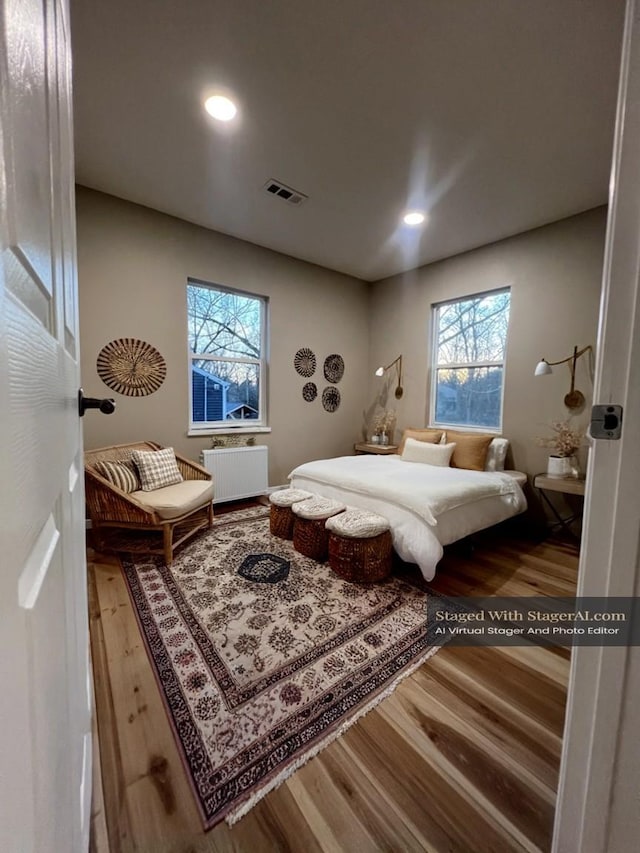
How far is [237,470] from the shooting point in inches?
143

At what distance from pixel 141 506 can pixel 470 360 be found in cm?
358

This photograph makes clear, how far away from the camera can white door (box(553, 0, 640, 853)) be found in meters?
0.58

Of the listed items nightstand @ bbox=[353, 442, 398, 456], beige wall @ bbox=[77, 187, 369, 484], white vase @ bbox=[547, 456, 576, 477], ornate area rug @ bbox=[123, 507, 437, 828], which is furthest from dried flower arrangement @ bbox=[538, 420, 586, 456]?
beige wall @ bbox=[77, 187, 369, 484]

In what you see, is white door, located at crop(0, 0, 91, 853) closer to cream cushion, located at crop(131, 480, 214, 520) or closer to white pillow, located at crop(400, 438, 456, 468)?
cream cushion, located at crop(131, 480, 214, 520)

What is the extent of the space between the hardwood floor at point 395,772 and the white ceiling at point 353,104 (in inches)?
113

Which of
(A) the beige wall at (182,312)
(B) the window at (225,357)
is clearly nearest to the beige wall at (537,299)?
(A) the beige wall at (182,312)

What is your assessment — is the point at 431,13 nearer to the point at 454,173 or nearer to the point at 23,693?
the point at 454,173

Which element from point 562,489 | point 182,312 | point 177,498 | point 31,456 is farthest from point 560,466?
point 182,312

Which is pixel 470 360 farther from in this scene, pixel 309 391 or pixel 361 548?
pixel 361 548

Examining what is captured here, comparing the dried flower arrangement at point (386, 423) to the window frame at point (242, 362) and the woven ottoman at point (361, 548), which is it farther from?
the woven ottoman at point (361, 548)

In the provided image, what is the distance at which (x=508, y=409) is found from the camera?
350cm

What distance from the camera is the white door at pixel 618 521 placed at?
22.9 inches

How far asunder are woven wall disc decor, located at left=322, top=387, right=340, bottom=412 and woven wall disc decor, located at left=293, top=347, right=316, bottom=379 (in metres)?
0.35

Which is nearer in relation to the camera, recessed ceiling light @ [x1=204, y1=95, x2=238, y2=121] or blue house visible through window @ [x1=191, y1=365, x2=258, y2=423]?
recessed ceiling light @ [x1=204, y1=95, x2=238, y2=121]
